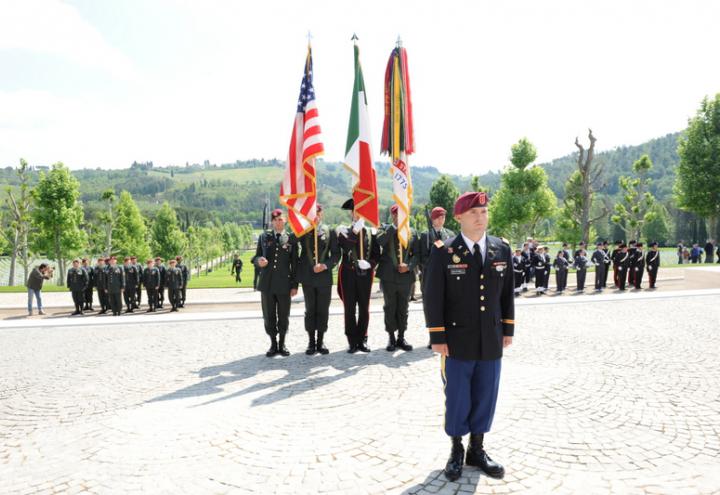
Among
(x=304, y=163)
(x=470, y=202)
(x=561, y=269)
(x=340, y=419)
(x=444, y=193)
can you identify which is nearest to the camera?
(x=470, y=202)

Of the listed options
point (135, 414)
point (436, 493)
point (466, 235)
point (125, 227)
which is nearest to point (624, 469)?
point (436, 493)

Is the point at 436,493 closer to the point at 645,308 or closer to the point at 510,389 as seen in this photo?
the point at 510,389

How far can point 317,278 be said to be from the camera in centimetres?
723

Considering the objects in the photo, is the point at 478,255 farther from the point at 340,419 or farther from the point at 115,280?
the point at 115,280

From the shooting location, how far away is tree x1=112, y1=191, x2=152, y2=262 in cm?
4084

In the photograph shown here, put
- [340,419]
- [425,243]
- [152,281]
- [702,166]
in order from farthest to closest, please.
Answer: [702,166] → [152,281] → [425,243] → [340,419]

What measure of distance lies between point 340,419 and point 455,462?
4.60 ft

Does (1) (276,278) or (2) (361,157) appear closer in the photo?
(1) (276,278)

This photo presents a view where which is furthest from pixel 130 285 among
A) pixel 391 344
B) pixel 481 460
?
pixel 481 460

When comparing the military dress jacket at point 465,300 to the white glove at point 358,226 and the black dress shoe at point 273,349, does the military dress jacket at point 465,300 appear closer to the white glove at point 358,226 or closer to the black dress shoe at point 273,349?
the white glove at point 358,226

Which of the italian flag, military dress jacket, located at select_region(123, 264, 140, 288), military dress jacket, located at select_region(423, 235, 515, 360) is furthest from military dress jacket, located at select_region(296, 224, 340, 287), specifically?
military dress jacket, located at select_region(123, 264, 140, 288)

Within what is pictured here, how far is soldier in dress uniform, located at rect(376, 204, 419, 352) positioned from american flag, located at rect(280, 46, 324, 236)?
130 cm

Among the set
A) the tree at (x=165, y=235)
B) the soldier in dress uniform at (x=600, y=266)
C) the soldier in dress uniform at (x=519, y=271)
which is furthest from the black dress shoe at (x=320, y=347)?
the tree at (x=165, y=235)

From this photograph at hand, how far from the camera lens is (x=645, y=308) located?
11203mm
